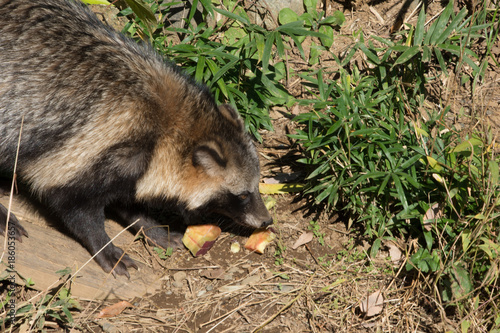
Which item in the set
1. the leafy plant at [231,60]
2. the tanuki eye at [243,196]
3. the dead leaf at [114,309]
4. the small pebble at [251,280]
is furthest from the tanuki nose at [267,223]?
the dead leaf at [114,309]

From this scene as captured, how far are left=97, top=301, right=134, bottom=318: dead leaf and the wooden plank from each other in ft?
0.33

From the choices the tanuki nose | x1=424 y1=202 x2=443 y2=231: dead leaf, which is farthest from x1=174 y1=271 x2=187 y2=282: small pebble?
x1=424 y1=202 x2=443 y2=231: dead leaf

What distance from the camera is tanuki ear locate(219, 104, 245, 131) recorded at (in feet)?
13.6

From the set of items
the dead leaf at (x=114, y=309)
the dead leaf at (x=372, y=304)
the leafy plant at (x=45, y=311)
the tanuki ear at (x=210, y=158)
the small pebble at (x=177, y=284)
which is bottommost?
the small pebble at (x=177, y=284)

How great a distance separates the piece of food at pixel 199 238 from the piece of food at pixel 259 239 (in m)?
0.34

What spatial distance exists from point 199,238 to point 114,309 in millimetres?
961

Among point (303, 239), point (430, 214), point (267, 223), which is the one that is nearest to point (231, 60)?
point (267, 223)

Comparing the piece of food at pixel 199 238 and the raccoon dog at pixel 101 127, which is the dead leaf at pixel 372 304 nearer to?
the raccoon dog at pixel 101 127

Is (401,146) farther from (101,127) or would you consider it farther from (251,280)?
(101,127)

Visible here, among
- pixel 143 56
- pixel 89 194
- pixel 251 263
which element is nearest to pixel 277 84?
pixel 143 56

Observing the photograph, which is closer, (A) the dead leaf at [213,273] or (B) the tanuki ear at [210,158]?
(B) the tanuki ear at [210,158]

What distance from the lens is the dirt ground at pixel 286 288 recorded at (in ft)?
11.9

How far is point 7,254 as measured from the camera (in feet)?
11.6

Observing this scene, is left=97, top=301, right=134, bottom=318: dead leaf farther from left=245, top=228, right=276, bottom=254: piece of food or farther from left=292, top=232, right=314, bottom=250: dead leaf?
left=292, top=232, right=314, bottom=250: dead leaf
